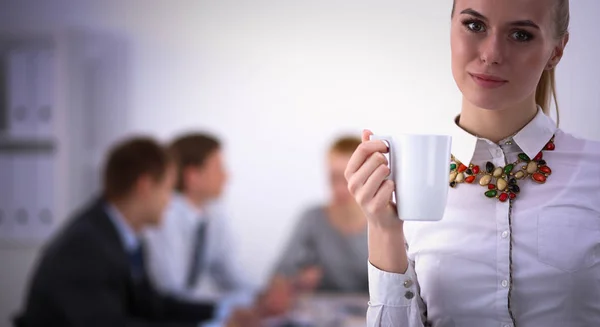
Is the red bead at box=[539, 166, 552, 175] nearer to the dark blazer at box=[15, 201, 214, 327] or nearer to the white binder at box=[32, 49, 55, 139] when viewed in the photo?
the dark blazer at box=[15, 201, 214, 327]

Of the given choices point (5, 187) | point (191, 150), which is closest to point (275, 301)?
point (191, 150)

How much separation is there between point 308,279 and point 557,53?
2640 mm

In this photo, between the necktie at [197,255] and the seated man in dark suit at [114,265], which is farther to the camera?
the necktie at [197,255]

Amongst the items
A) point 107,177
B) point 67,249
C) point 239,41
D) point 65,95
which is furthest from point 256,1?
point 67,249

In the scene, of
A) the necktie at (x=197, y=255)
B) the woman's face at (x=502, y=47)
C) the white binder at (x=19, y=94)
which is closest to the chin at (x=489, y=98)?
the woman's face at (x=502, y=47)

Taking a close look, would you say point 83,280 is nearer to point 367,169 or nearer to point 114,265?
point 114,265

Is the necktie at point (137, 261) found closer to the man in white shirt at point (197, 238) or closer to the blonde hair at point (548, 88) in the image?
the man in white shirt at point (197, 238)

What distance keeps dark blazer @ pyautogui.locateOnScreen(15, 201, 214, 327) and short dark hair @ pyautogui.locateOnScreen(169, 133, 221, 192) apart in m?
1.07

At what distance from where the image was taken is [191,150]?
3689 mm

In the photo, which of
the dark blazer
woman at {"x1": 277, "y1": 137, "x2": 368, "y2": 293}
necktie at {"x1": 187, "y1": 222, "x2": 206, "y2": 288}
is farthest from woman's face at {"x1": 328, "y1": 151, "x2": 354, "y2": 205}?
the dark blazer

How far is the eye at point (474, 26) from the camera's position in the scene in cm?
67

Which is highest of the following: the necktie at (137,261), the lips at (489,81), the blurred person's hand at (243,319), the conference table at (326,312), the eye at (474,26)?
the eye at (474,26)

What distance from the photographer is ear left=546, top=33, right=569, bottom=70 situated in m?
0.69

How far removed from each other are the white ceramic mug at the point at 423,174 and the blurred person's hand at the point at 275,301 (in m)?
2.39
